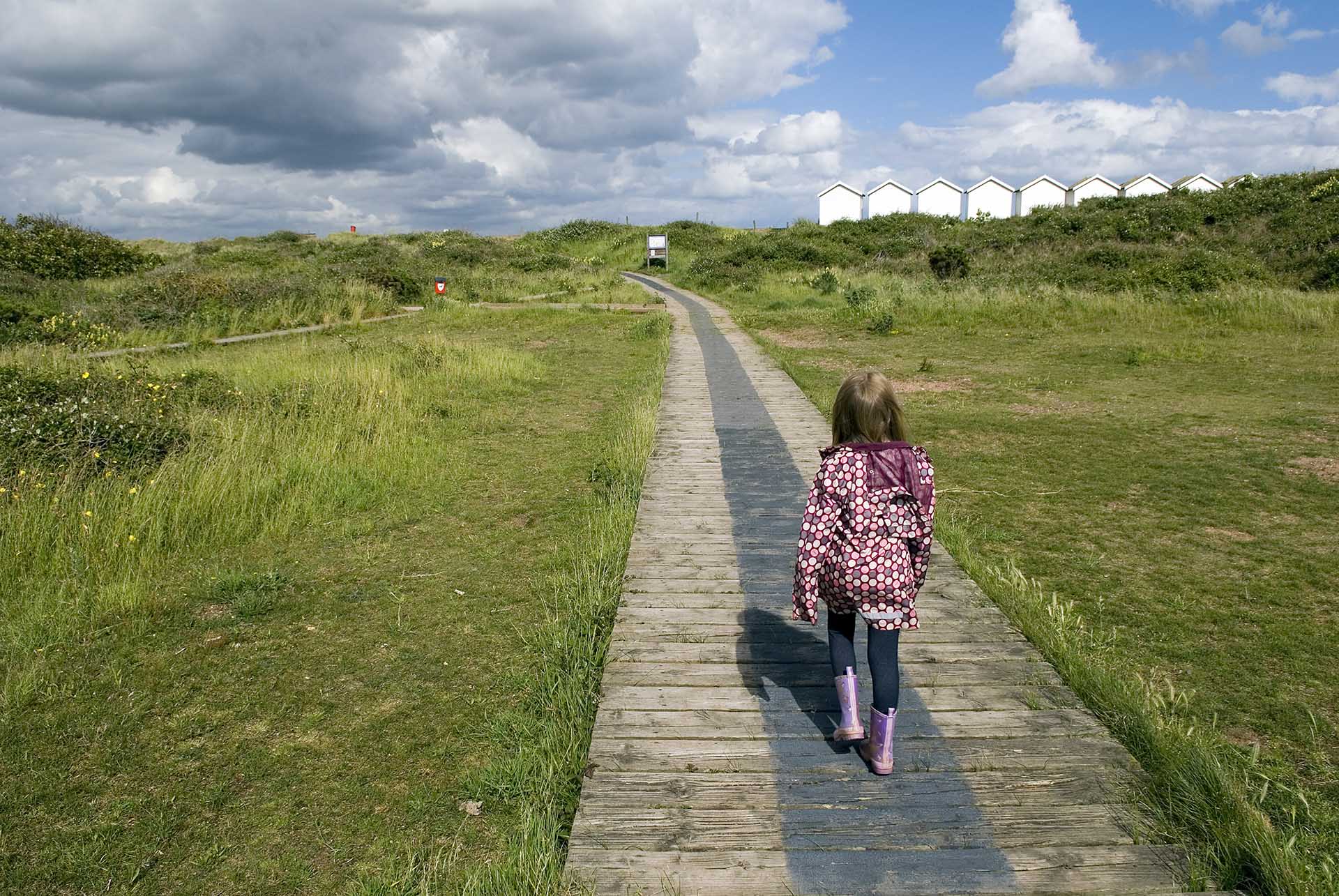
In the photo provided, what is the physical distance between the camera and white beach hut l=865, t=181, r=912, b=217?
6384 centimetres

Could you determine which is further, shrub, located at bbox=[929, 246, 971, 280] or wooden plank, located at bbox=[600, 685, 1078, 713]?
shrub, located at bbox=[929, 246, 971, 280]

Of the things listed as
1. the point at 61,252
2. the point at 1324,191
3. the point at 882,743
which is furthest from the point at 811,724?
the point at 1324,191

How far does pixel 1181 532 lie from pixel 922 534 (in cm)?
424

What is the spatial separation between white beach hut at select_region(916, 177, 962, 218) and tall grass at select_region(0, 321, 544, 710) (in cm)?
6007

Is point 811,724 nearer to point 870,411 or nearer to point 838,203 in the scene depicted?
point 870,411

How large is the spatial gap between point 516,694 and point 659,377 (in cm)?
891

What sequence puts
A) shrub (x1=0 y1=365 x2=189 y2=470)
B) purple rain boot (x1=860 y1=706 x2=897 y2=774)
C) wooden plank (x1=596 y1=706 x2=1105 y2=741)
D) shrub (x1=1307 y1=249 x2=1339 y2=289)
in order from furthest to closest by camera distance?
shrub (x1=1307 y1=249 x2=1339 y2=289), shrub (x1=0 y1=365 x2=189 y2=470), wooden plank (x1=596 y1=706 x2=1105 y2=741), purple rain boot (x1=860 y1=706 x2=897 y2=774)

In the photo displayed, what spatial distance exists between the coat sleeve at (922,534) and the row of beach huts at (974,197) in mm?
61224

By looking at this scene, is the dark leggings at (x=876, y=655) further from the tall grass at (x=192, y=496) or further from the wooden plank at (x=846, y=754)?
the tall grass at (x=192, y=496)

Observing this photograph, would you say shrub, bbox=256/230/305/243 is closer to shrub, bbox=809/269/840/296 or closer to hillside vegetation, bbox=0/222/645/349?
hillside vegetation, bbox=0/222/645/349

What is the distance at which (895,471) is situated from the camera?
3.00 metres

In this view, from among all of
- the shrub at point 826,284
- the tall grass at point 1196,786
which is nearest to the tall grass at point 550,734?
the tall grass at point 1196,786

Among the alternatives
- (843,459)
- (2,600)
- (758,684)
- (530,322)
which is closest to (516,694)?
(758,684)

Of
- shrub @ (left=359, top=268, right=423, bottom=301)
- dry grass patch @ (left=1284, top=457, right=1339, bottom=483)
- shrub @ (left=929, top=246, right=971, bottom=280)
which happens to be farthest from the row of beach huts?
dry grass patch @ (left=1284, top=457, right=1339, bottom=483)
